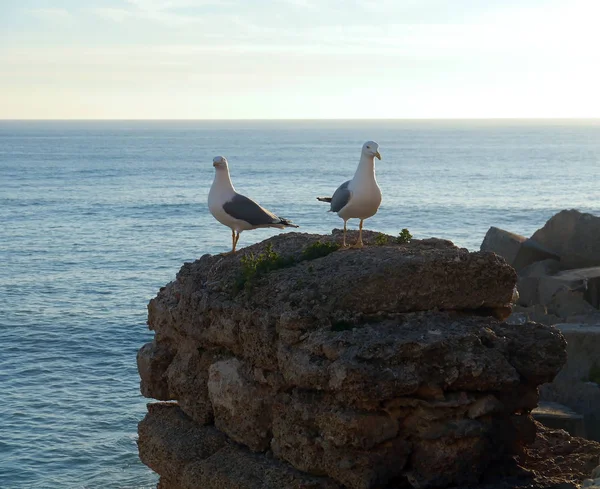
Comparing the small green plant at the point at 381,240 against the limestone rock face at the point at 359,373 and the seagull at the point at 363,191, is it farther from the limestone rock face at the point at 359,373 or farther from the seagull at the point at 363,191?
the limestone rock face at the point at 359,373

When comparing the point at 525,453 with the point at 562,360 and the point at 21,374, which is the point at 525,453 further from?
the point at 21,374

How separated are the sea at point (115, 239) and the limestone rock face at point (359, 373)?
29.5ft

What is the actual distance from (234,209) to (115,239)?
43.3 m

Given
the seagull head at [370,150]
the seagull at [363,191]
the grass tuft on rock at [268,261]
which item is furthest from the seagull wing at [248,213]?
the seagull head at [370,150]

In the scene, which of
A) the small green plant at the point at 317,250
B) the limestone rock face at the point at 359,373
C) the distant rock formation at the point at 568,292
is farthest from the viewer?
the distant rock formation at the point at 568,292

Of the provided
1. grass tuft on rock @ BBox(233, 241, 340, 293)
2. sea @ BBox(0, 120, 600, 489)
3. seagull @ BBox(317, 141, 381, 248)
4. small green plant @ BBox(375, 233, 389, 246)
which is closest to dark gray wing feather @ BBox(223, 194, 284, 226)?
grass tuft on rock @ BBox(233, 241, 340, 293)

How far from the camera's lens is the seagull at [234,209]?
15203mm

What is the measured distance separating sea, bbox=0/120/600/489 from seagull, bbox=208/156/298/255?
8.72 metres

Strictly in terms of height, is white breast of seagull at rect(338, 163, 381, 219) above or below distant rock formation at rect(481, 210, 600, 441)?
above

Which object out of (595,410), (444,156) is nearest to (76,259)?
(595,410)

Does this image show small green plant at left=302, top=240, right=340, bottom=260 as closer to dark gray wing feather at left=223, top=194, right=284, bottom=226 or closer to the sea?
dark gray wing feather at left=223, top=194, right=284, bottom=226

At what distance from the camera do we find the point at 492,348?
38.4 feet

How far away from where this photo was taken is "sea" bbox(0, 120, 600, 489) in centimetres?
2398

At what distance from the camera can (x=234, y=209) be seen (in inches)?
602
